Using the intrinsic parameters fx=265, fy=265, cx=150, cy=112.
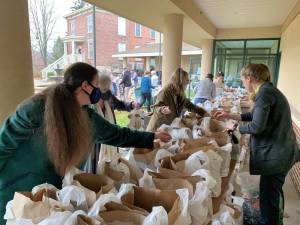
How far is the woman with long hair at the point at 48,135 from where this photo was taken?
3.41 ft

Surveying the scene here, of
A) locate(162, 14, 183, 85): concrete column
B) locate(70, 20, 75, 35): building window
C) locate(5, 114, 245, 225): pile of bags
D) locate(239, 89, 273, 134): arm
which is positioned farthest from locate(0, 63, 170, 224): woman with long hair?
locate(162, 14, 183, 85): concrete column

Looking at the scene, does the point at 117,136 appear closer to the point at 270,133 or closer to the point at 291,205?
the point at 270,133

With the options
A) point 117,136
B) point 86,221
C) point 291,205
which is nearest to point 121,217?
point 86,221

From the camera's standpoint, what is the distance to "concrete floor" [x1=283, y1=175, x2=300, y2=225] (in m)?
2.54

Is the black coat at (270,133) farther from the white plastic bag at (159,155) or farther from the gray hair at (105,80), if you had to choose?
the gray hair at (105,80)

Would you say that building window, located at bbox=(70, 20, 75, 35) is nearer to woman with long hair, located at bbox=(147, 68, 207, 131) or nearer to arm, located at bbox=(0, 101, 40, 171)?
woman with long hair, located at bbox=(147, 68, 207, 131)

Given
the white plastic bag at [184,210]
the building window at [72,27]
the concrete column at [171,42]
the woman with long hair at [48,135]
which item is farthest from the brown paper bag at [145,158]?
the concrete column at [171,42]

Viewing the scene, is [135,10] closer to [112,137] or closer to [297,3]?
[297,3]

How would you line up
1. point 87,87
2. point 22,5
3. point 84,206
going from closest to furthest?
point 84,206, point 87,87, point 22,5

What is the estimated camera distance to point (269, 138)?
76.1 inches

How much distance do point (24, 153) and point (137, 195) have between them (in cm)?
53

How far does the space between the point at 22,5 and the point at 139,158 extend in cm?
109

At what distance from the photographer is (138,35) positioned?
1246 cm

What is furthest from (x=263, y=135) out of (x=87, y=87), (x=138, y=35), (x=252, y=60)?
(x=138, y=35)
